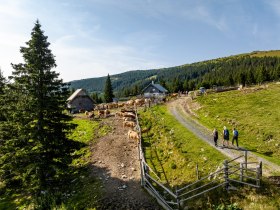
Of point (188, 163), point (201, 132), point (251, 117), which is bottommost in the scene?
point (188, 163)

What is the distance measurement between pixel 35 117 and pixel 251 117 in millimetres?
28065

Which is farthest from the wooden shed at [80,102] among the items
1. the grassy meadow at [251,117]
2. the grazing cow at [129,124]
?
the grassy meadow at [251,117]

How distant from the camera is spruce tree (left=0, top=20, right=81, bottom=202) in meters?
24.7

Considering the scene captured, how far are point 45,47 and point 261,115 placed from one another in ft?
95.8

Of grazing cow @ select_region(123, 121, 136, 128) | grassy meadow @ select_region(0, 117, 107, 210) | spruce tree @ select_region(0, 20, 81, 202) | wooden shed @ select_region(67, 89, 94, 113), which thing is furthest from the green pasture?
wooden shed @ select_region(67, 89, 94, 113)

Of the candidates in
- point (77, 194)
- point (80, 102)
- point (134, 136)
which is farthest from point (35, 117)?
point (80, 102)

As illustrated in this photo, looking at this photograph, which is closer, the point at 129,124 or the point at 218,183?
the point at 218,183

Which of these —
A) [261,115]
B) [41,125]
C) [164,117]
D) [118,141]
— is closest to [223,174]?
[41,125]

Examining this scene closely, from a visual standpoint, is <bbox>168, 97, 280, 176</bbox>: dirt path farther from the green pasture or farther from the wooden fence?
the wooden fence

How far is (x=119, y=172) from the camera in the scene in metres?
27.9

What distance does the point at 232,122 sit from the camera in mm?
38281

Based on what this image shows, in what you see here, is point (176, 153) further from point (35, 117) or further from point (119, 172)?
point (35, 117)

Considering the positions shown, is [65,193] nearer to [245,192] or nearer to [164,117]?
[245,192]

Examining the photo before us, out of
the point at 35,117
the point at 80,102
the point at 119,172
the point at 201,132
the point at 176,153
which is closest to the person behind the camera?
the point at 35,117
